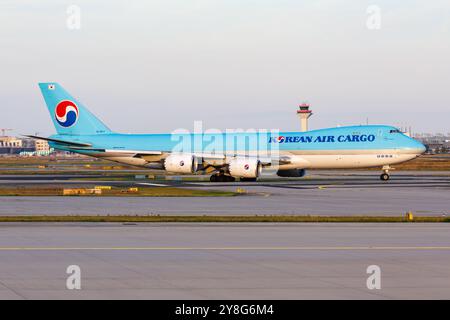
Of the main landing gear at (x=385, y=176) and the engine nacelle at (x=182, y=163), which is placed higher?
the engine nacelle at (x=182, y=163)

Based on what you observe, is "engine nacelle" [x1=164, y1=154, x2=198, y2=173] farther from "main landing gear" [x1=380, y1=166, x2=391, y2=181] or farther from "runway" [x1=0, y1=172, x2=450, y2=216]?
"main landing gear" [x1=380, y1=166, x2=391, y2=181]

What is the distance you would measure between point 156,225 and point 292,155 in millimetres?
42550

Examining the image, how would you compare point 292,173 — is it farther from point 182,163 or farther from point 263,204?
point 263,204

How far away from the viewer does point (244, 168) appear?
68438 mm

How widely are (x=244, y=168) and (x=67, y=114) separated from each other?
60.9 feet

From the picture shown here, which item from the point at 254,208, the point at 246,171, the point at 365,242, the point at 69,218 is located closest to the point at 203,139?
the point at 246,171

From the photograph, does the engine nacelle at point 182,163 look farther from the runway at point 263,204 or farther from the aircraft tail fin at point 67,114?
the runway at point 263,204

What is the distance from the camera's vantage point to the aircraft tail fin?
75000mm

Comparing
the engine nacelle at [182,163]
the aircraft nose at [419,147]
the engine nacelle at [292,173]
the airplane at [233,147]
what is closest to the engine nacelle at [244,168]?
the airplane at [233,147]

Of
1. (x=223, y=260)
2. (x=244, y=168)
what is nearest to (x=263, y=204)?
(x=223, y=260)

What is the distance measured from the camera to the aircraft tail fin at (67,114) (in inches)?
2953

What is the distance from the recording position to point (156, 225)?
98.2ft

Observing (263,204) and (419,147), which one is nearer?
(263,204)
